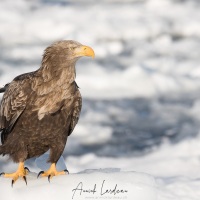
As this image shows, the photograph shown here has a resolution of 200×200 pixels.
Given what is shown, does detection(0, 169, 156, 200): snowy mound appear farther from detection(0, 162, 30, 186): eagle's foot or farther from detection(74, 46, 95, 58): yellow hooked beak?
detection(74, 46, 95, 58): yellow hooked beak

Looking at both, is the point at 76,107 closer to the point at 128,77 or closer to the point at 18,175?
the point at 18,175

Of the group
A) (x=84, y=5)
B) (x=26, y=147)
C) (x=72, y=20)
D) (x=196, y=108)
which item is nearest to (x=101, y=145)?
(x=196, y=108)

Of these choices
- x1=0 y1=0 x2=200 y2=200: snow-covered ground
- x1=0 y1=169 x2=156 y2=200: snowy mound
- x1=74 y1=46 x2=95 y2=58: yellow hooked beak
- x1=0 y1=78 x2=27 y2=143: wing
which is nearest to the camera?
x1=0 y1=169 x2=156 y2=200: snowy mound

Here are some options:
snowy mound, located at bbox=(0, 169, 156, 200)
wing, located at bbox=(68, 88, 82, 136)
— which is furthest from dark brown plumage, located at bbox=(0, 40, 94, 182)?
snowy mound, located at bbox=(0, 169, 156, 200)

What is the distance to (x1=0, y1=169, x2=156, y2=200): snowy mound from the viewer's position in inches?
277

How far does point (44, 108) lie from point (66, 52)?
0.63m

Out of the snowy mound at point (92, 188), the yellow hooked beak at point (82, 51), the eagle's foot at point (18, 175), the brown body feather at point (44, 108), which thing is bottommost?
the snowy mound at point (92, 188)

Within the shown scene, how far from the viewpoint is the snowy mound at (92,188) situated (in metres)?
7.03

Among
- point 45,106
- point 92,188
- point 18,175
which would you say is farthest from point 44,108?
point 92,188

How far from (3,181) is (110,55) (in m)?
16.3

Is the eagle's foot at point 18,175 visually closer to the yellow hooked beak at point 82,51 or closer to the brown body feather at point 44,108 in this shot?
the brown body feather at point 44,108

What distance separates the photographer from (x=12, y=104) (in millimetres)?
7820

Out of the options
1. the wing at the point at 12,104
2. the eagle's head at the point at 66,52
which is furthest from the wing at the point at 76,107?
the wing at the point at 12,104

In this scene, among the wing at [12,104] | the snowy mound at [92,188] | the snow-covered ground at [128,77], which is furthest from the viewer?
the snow-covered ground at [128,77]
